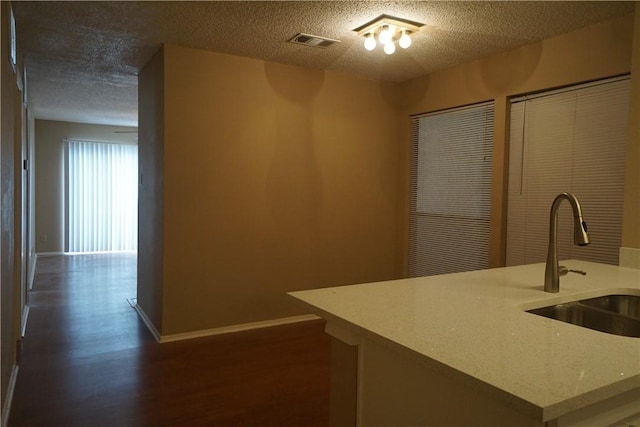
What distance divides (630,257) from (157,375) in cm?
297

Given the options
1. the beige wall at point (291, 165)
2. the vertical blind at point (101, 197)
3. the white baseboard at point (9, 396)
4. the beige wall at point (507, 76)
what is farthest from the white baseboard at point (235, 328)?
the vertical blind at point (101, 197)

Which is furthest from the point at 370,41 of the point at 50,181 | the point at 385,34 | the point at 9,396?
the point at 50,181

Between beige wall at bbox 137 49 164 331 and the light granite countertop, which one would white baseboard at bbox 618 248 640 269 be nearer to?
the light granite countertop

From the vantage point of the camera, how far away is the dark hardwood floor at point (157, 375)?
2.50m

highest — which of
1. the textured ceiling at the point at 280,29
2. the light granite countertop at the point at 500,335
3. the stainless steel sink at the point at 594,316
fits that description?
the textured ceiling at the point at 280,29

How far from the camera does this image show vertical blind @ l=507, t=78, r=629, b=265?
3105 millimetres

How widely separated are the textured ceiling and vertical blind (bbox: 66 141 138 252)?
4197 millimetres

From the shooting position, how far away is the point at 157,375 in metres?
3.02

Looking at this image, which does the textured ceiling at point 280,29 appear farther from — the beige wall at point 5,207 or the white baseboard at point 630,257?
the white baseboard at point 630,257

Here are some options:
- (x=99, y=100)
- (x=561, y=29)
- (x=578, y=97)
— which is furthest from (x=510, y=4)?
(x=99, y=100)

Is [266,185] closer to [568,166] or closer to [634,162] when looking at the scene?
[568,166]

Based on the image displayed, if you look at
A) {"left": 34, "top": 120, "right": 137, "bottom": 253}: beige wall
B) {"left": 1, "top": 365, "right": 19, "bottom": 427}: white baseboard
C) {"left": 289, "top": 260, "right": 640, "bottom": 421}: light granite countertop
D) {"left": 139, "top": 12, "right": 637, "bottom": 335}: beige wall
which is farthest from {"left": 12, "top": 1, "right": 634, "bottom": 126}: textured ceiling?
{"left": 34, "top": 120, "right": 137, "bottom": 253}: beige wall

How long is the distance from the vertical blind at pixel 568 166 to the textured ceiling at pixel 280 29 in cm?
52

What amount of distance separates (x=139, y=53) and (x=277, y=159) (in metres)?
1.46
